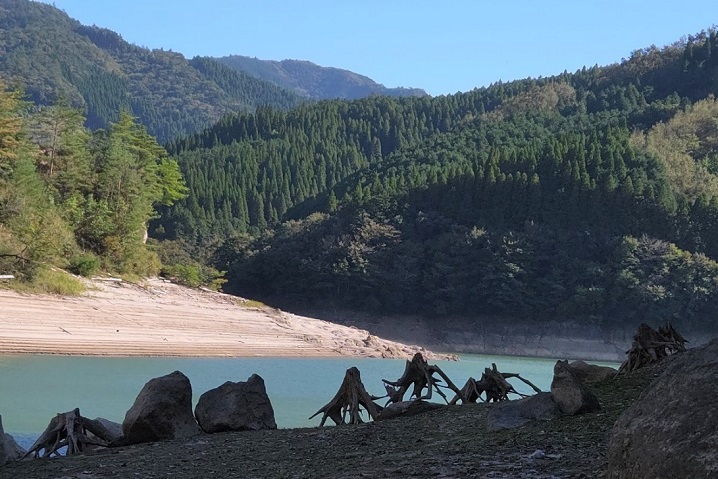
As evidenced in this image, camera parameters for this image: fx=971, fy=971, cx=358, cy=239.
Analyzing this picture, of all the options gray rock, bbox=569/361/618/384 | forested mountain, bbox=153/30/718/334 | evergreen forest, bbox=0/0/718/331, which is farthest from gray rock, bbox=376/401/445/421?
forested mountain, bbox=153/30/718/334

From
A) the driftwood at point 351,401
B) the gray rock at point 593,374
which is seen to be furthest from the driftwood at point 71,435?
the gray rock at point 593,374

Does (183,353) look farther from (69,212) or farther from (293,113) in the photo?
(293,113)

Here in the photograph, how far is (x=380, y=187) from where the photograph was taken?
65750mm

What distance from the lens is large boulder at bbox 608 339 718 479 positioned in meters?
3.10

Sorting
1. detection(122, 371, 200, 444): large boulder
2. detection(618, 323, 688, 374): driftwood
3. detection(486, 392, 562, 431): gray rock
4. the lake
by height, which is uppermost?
detection(618, 323, 688, 374): driftwood

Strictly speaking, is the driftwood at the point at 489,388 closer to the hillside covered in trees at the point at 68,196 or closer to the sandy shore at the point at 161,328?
the sandy shore at the point at 161,328

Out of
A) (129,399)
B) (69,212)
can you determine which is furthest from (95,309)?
(129,399)

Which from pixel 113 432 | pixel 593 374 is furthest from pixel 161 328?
pixel 593 374

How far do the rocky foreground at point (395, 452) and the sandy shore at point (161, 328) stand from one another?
21.7 meters

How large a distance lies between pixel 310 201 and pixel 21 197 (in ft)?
140

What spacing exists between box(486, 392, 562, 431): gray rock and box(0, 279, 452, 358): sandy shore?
23.1 meters

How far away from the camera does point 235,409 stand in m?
7.45

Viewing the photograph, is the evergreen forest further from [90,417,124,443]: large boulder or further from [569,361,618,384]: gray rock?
[569,361,618,384]: gray rock

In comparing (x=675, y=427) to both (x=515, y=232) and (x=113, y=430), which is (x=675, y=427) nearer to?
(x=113, y=430)
